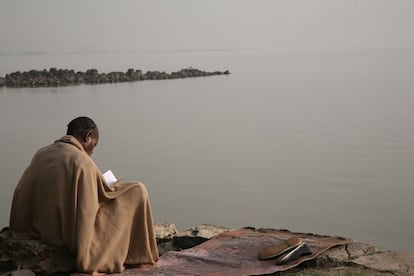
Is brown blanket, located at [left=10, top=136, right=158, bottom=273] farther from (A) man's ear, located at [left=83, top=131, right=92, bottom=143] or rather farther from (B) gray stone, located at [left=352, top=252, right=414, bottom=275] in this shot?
(B) gray stone, located at [left=352, top=252, right=414, bottom=275]

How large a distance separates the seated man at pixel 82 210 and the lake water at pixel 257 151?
7.51ft

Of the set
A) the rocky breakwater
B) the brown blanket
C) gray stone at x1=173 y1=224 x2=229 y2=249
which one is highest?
the rocky breakwater

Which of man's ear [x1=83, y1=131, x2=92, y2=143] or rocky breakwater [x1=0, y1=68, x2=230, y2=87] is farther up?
rocky breakwater [x1=0, y1=68, x2=230, y2=87]

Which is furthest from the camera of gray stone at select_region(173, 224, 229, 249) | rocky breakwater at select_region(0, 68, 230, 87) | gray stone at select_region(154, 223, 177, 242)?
rocky breakwater at select_region(0, 68, 230, 87)

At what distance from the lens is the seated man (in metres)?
4.27

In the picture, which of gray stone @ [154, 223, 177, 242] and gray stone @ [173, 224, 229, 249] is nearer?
gray stone @ [173, 224, 229, 249]

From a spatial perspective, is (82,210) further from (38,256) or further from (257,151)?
(257,151)

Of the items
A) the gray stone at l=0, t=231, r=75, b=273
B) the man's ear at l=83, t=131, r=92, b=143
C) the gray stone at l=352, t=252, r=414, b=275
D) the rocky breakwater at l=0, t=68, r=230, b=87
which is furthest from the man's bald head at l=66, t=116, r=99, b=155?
the rocky breakwater at l=0, t=68, r=230, b=87

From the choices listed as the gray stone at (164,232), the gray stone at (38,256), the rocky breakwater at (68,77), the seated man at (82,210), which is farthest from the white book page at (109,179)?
the rocky breakwater at (68,77)

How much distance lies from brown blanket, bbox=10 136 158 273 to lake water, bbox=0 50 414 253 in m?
2.28

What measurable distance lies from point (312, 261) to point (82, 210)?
1600 mm

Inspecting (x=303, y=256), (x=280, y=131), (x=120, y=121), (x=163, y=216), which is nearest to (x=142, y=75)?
(x=120, y=121)

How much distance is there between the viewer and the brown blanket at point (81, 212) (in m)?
4.26

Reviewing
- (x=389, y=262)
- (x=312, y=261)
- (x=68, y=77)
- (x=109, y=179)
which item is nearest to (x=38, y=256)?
(x=109, y=179)
